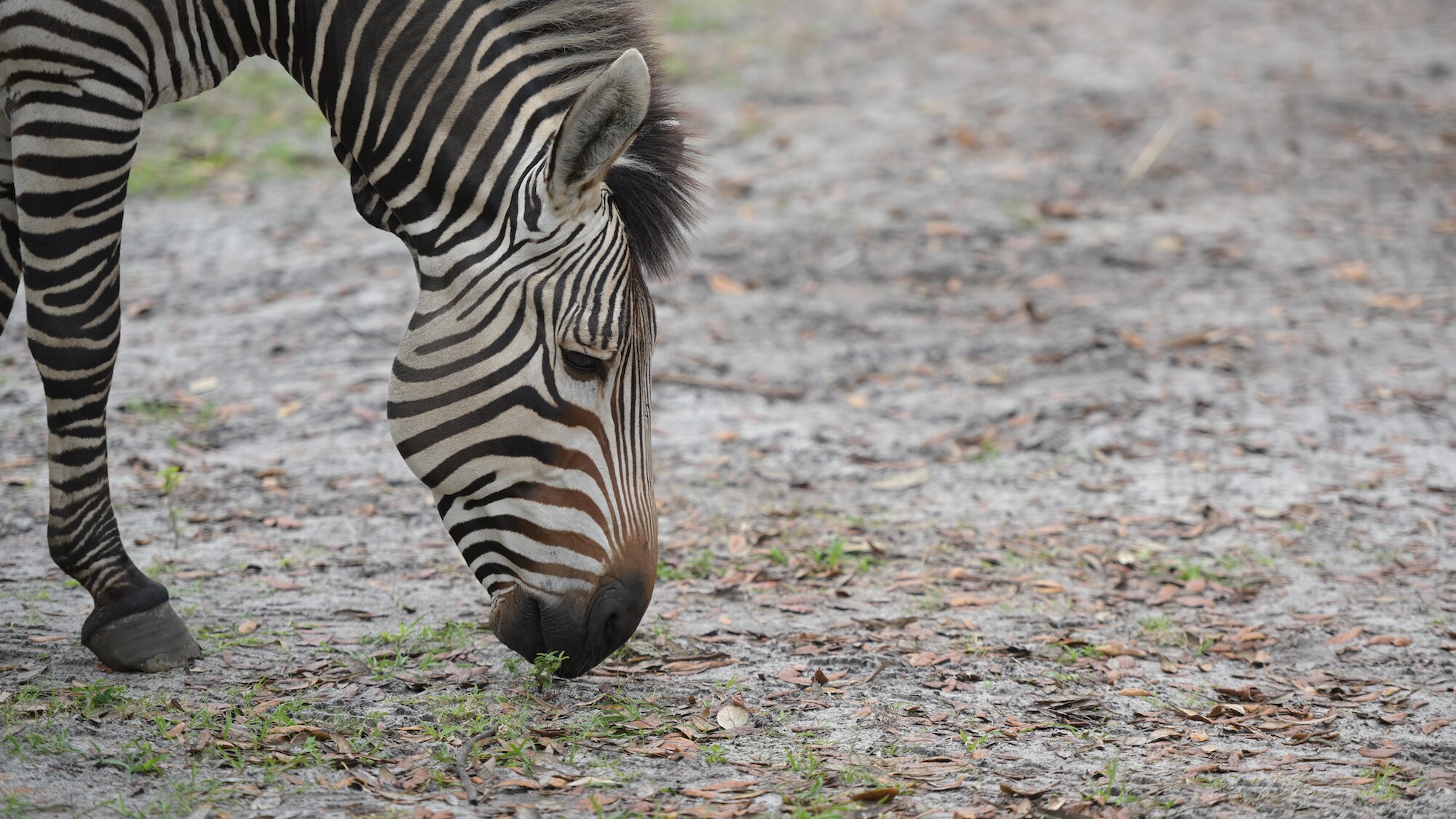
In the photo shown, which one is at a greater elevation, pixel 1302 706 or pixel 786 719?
pixel 786 719

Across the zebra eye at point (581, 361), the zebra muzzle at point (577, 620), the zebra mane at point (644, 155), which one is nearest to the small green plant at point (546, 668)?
the zebra muzzle at point (577, 620)

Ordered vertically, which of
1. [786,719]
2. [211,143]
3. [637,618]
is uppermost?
[211,143]

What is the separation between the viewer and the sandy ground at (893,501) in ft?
10.3

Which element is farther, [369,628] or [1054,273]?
[1054,273]

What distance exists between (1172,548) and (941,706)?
1853 millimetres

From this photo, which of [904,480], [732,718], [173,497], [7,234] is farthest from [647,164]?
[173,497]

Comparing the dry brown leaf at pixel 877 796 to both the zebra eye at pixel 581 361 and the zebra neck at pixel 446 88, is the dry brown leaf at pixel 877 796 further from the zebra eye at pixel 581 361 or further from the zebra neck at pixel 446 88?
the zebra neck at pixel 446 88

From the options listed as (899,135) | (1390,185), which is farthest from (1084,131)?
(1390,185)

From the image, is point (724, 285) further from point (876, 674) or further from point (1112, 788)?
point (1112, 788)

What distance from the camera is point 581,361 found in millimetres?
3064

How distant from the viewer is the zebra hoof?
11.5 ft

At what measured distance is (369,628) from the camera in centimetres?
401

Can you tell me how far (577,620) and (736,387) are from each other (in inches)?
140

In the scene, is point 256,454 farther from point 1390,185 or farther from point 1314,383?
point 1390,185
